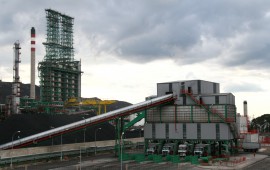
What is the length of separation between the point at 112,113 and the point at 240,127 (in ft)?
127

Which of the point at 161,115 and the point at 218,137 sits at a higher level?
the point at 161,115

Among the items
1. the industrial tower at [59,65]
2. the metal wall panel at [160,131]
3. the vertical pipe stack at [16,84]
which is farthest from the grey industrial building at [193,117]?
the industrial tower at [59,65]

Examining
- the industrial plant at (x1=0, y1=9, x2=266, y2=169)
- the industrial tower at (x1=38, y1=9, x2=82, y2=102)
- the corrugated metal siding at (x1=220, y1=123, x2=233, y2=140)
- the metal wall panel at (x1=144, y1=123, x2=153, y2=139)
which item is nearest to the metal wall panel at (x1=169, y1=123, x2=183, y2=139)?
the industrial plant at (x1=0, y1=9, x2=266, y2=169)

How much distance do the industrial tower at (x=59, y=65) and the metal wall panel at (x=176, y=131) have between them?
92.3 metres

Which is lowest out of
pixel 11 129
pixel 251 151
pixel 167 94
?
pixel 251 151

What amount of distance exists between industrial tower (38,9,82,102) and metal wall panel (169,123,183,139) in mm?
92345

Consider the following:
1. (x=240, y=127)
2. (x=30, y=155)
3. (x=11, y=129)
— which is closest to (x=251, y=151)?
(x=240, y=127)

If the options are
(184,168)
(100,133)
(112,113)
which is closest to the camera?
(184,168)

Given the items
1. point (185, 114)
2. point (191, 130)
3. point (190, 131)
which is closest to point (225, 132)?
point (191, 130)

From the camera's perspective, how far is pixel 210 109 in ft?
275

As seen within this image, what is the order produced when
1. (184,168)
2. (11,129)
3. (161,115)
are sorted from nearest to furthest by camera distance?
1. (184,168)
2. (161,115)
3. (11,129)

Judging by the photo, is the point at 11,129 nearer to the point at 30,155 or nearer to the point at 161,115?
the point at 30,155

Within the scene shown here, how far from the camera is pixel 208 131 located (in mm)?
82938

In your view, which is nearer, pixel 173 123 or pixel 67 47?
pixel 173 123
